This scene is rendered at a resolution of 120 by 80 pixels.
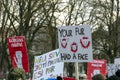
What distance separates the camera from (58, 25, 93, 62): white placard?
9.21 metres

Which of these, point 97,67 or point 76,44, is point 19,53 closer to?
point 76,44

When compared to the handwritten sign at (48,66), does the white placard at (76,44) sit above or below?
above

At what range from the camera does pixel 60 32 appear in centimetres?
984

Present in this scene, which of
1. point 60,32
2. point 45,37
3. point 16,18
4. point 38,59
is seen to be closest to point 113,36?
point 45,37

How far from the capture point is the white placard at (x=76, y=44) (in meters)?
9.21

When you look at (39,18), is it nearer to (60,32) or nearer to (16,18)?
(16,18)

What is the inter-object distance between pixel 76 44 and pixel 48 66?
2701 millimetres

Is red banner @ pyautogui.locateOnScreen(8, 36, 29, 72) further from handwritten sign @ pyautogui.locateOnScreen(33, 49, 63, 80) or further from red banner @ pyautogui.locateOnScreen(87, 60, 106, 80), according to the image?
red banner @ pyautogui.locateOnScreen(87, 60, 106, 80)

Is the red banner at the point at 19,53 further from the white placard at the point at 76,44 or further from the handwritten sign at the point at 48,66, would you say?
the white placard at the point at 76,44

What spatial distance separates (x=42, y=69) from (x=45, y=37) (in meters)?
28.4

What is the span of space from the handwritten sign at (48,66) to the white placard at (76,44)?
1901mm

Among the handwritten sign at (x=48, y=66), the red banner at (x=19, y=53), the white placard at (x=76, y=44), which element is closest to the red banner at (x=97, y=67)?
the red banner at (x=19, y=53)

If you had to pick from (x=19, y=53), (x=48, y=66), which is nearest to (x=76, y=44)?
(x=48, y=66)

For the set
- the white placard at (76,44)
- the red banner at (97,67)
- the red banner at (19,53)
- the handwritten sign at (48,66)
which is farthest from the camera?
the red banner at (97,67)
